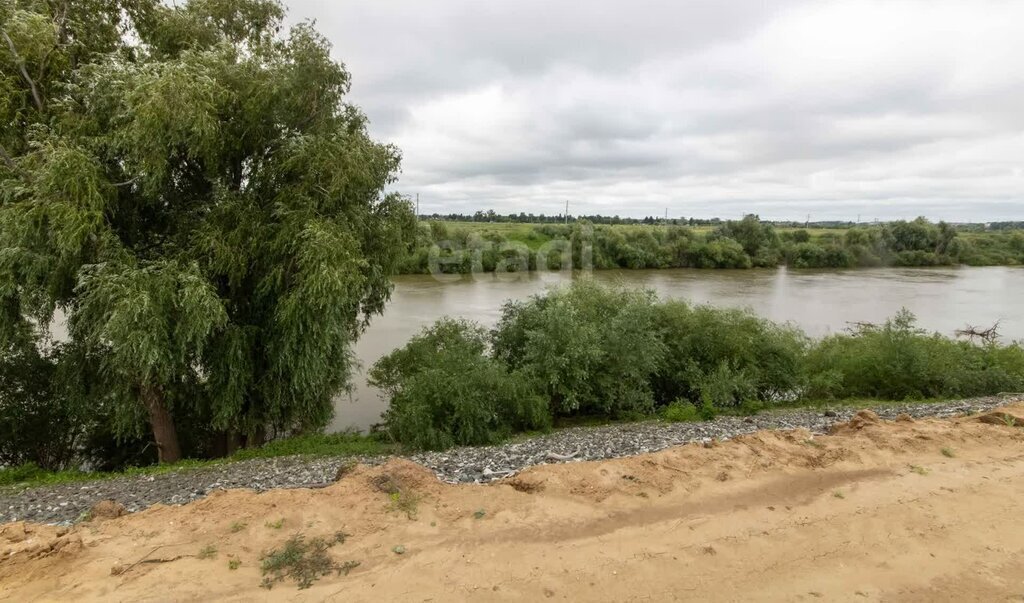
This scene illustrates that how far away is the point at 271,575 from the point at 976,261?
247 feet

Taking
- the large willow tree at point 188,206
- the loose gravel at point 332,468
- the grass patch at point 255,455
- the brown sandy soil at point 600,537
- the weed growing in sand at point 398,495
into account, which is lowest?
the grass patch at point 255,455

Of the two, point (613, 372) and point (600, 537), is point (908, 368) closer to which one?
point (613, 372)

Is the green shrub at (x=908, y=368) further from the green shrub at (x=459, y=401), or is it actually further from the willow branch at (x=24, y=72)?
the willow branch at (x=24, y=72)

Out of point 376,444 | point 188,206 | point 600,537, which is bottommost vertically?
point 376,444

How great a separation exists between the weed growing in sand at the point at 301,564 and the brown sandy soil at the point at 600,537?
0.08 m

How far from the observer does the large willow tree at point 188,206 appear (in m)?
7.99

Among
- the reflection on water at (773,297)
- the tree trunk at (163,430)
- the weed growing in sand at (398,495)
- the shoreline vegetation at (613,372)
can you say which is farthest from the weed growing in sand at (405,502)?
the reflection on water at (773,297)

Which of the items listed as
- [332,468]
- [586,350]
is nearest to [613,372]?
[586,350]

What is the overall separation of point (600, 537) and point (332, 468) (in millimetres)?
4734

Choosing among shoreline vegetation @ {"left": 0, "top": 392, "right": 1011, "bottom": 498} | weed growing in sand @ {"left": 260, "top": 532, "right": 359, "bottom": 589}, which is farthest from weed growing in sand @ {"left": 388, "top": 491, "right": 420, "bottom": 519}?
shoreline vegetation @ {"left": 0, "top": 392, "right": 1011, "bottom": 498}

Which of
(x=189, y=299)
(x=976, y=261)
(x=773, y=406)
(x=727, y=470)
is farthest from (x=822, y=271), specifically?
(x=189, y=299)

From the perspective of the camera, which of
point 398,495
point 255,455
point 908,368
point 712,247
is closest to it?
point 398,495

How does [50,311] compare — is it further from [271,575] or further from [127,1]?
[271,575]

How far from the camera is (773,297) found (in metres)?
33.4
